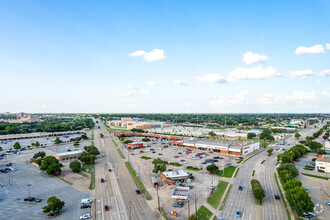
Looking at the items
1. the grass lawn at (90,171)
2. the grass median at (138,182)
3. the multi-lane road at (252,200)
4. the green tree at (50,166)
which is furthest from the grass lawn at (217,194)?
the green tree at (50,166)

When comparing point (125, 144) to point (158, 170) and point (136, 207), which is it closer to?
point (158, 170)

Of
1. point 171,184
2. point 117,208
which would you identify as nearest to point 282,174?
point 171,184

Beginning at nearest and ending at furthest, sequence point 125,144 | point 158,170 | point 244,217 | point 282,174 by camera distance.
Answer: point 244,217 < point 282,174 < point 158,170 < point 125,144

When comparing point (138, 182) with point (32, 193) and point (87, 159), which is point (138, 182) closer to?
point (32, 193)

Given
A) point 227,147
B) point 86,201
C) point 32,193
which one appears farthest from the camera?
point 227,147

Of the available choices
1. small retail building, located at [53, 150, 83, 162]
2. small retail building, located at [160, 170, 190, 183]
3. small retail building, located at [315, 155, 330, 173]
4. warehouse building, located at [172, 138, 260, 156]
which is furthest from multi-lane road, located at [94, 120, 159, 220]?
small retail building, located at [315, 155, 330, 173]

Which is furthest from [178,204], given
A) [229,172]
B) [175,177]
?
[229,172]
